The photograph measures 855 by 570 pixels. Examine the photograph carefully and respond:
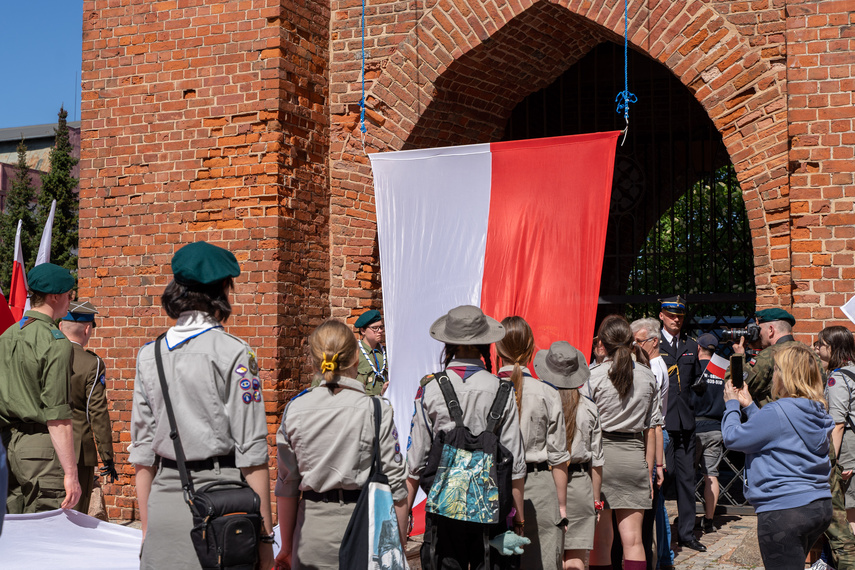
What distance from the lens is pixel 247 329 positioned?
277 inches

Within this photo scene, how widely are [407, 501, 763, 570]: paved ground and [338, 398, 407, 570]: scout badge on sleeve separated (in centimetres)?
259

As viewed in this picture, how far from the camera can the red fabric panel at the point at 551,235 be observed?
5.71 m

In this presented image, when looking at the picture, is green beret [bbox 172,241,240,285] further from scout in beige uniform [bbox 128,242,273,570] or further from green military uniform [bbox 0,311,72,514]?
green military uniform [bbox 0,311,72,514]

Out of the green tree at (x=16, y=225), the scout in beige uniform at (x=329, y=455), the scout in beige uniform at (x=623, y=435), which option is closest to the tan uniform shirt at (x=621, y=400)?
the scout in beige uniform at (x=623, y=435)

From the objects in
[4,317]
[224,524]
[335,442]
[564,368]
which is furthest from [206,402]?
[4,317]

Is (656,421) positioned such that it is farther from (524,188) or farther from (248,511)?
(248,511)

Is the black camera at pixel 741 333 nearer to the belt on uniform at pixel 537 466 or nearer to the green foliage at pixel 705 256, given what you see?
the belt on uniform at pixel 537 466

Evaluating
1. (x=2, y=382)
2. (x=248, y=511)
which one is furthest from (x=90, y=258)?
(x=248, y=511)

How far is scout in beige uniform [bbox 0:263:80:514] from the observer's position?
13.0 ft

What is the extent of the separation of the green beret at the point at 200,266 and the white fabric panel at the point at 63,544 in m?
1.72

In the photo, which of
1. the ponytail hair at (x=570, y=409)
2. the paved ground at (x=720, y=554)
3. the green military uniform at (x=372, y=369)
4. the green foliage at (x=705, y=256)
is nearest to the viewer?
the ponytail hair at (x=570, y=409)

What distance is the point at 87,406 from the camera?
546 cm

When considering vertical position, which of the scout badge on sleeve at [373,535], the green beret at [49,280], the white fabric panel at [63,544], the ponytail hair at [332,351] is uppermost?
the green beret at [49,280]

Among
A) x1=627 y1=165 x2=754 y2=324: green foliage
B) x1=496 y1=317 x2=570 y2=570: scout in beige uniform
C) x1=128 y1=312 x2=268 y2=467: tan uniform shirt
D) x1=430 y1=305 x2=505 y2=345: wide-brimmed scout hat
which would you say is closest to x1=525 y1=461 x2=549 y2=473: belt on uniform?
x1=496 y1=317 x2=570 y2=570: scout in beige uniform
